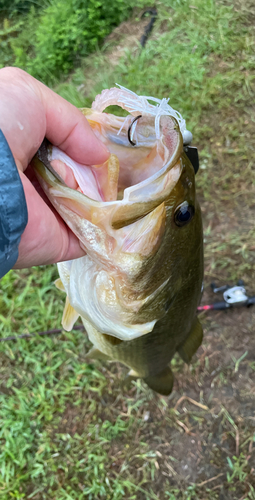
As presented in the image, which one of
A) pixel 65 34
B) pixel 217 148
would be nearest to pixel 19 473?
pixel 217 148

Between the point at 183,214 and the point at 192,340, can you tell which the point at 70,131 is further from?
the point at 192,340

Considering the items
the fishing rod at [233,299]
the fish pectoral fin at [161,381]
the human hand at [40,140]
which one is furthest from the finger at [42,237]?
the fishing rod at [233,299]

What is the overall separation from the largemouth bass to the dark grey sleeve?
0.14 m

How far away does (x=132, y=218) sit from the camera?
1.04 metres

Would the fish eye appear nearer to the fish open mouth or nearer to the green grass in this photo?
the fish open mouth

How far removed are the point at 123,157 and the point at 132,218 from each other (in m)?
0.31

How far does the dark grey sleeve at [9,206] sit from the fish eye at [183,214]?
509mm

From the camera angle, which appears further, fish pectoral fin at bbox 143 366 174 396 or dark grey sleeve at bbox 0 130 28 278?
fish pectoral fin at bbox 143 366 174 396

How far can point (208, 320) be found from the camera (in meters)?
2.82

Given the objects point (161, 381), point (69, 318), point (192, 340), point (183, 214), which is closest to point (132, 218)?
point (183, 214)

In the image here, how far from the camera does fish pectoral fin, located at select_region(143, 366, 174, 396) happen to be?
2146 millimetres

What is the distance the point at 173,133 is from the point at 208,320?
211cm

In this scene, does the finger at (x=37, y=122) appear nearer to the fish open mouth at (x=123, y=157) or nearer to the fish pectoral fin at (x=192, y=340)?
the fish open mouth at (x=123, y=157)

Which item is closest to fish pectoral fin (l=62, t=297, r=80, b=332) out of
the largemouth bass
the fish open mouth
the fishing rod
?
the largemouth bass
